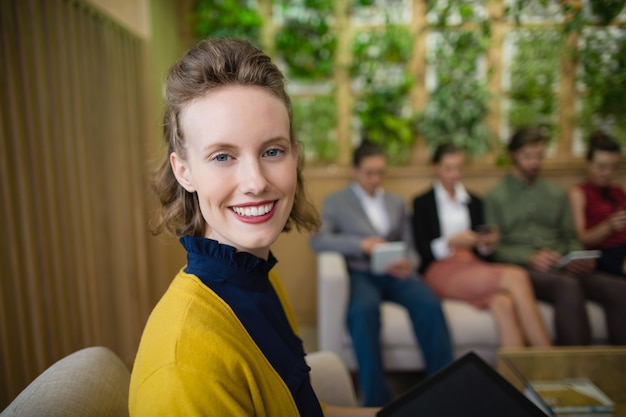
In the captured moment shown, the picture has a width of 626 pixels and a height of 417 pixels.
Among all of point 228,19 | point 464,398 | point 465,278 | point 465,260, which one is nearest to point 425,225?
point 465,260

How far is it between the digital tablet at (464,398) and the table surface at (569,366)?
0.73 metres

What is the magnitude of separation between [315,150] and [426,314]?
1.60 metres

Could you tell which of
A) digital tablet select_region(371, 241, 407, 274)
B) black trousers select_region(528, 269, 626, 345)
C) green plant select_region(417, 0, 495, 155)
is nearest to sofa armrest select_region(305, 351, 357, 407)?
digital tablet select_region(371, 241, 407, 274)

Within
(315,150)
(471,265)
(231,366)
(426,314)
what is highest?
(315,150)

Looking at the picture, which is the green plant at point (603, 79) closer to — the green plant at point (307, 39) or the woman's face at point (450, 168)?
the woman's face at point (450, 168)

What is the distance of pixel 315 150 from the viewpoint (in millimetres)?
3119

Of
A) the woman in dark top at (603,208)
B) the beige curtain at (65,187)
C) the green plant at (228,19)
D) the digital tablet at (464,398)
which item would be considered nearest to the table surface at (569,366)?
the digital tablet at (464,398)

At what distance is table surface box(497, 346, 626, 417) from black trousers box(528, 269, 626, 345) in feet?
1.00

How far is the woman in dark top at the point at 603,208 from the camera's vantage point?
7.86 feet

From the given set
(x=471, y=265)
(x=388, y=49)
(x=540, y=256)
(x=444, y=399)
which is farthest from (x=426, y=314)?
(x=388, y=49)

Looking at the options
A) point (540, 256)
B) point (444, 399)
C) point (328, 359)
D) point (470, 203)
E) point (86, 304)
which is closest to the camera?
point (444, 399)

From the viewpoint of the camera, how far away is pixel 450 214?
8.57 feet

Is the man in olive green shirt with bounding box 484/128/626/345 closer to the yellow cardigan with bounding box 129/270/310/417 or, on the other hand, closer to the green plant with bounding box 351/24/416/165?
the green plant with bounding box 351/24/416/165

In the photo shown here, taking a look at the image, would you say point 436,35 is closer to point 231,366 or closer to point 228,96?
point 228,96
